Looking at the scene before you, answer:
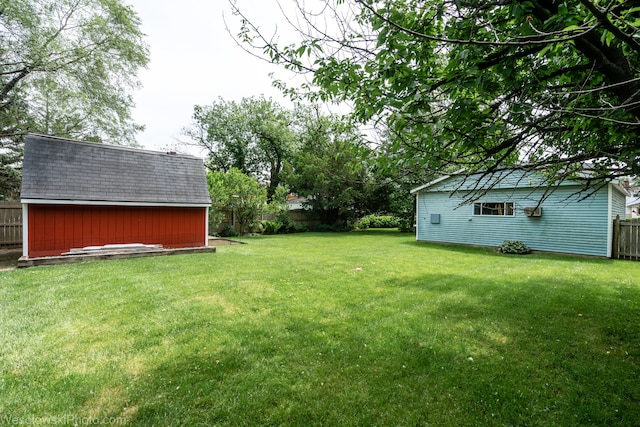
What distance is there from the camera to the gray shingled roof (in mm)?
8031

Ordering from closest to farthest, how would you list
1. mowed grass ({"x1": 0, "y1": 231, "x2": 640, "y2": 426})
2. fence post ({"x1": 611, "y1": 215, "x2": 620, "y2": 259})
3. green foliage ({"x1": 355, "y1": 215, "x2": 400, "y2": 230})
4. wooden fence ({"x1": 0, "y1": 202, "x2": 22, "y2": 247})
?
mowed grass ({"x1": 0, "y1": 231, "x2": 640, "y2": 426}) < fence post ({"x1": 611, "y1": 215, "x2": 620, "y2": 259}) < wooden fence ({"x1": 0, "y1": 202, "x2": 22, "y2": 247}) < green foliage ({"x1": 355, "y1": 215, "x2": 400, "y2": 230})

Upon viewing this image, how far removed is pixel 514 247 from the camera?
10.3 meters

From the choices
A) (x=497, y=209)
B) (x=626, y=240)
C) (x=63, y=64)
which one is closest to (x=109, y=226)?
(x=63, y=64)

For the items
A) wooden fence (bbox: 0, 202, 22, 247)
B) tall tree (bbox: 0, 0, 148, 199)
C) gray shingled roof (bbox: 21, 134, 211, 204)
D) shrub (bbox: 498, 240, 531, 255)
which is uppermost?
tall tree (bbox: 0, 0, 148, 199)

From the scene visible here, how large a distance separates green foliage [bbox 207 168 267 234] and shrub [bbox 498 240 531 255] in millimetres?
11296

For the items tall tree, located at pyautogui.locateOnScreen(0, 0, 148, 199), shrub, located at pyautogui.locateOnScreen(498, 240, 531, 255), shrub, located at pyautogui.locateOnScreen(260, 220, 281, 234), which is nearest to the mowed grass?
shrub, located at pyautogui.locateOnScreen(498, 240, 531, 255)

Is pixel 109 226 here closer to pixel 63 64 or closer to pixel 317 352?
pixel 63 64

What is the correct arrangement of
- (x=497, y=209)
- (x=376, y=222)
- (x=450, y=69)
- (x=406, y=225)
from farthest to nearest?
(x=376, y=222)
(x=406, y=225)
(x=497, y=209)
(x=450, y=69)

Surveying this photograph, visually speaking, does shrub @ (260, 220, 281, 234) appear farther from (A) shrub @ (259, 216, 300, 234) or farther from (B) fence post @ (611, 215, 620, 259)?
(B) fence post @ (611, 215, 620, 259)

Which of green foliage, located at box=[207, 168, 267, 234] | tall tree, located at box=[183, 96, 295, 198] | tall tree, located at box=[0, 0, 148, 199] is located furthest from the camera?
tall tree, located at box=[183, 96, 295, 198]

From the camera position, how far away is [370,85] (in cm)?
252

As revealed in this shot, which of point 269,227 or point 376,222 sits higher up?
point 376,222

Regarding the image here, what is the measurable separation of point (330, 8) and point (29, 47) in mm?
14675

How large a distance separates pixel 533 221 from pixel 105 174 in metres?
15.2
